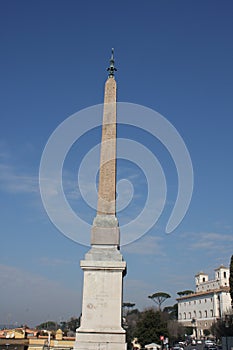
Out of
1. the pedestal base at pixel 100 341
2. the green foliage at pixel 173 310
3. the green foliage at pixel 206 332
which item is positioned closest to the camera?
the pedestal base at pixel 100 341

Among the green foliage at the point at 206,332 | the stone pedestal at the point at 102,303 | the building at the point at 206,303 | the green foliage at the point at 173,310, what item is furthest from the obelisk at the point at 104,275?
the green foliage at the point at 173,310

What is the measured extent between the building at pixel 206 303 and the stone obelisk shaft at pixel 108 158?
63.5 metres

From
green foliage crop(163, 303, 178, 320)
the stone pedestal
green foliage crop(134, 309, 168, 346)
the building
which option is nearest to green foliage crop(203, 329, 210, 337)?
the building

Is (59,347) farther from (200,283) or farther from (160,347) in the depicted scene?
(200,283)

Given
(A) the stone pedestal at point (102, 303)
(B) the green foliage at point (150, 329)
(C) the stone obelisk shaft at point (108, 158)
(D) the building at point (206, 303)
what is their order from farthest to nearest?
(D) the building at point (206, 303) < (B) the green foliage at point (150, 329) < (C) the stone obelisk shaft at point (108, 158) < (A) the stone pedestal at point (102, 303)

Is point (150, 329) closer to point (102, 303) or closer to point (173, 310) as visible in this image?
point (102, 303)

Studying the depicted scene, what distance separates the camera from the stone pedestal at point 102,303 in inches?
540

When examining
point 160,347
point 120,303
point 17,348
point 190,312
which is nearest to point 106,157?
point 120,303

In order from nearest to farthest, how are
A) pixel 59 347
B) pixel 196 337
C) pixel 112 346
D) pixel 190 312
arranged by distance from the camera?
pixel 112 346 < pixel 59 347 < pixel 196 337 < pixel 190 312

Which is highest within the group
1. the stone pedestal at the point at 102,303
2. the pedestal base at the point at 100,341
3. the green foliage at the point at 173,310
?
the green foliage at the point at 173,310

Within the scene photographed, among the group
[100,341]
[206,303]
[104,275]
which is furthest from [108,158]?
[206,303]

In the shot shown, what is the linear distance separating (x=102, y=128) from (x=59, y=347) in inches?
718

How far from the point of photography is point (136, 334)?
145 ft

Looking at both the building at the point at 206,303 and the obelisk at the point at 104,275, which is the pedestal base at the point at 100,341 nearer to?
the obelisk at the point at 104,275
